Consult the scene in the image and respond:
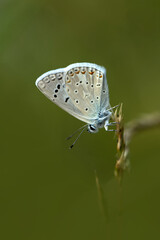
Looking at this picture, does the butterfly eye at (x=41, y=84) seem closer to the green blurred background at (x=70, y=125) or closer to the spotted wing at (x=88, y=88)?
the spotted wing at (x=88, y=88)

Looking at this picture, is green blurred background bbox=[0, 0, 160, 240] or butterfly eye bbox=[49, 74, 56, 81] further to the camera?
butterfly eye bbox=[49, 74, 56, 81]

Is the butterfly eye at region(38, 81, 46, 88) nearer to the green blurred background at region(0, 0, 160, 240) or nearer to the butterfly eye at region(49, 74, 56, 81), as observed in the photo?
the butterfly eye at region(49, 74, 56, 81)

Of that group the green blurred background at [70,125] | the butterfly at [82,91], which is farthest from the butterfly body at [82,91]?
the green blurred background at [70,125]
